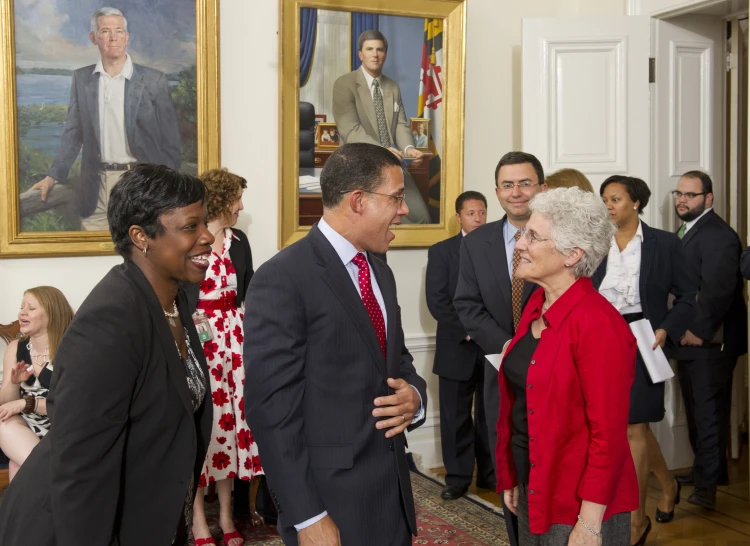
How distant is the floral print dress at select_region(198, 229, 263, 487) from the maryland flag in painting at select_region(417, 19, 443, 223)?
2.08 meters

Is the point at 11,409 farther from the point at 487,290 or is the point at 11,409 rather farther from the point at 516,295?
the point at 516,295

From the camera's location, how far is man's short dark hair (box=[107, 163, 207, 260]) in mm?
2148

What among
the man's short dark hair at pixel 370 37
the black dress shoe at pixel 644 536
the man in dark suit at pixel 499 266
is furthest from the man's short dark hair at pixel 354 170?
the man's short dark hair at pixel 370 37

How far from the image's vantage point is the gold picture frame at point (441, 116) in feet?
18.5

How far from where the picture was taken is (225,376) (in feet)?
14.9

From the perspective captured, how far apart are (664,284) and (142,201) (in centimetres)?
324

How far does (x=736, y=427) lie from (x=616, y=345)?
175 inches

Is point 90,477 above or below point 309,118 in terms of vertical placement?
below

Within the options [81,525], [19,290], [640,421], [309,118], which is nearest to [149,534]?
[81,525]

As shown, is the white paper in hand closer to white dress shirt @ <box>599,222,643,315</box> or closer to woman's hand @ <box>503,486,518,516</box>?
white dress shirt @ <box>599,222,643,315</box>

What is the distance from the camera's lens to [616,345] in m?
2.42

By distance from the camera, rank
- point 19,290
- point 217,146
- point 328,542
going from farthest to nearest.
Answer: point 217,146
point 19,290
point 328,542

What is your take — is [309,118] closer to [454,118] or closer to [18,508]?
[454,118]

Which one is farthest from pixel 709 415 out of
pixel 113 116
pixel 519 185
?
pixel 113 116
